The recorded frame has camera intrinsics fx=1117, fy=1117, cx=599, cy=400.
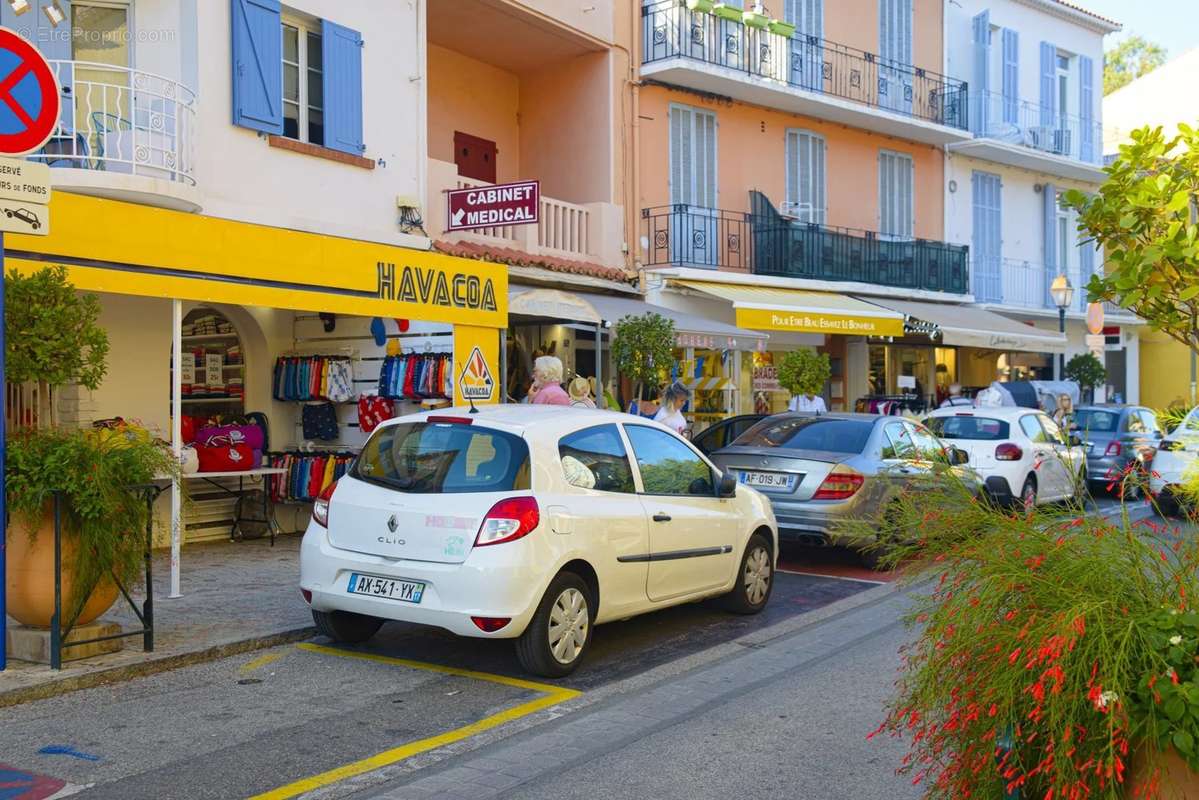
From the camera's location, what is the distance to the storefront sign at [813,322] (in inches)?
687

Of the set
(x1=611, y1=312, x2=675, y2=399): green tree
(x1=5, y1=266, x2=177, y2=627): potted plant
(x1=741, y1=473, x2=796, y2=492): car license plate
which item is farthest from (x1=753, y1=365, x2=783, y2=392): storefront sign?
(x1=5, y1=266, x2=177, y2=627): potted plant

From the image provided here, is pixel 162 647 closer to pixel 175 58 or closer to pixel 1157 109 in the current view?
pixel 175 58

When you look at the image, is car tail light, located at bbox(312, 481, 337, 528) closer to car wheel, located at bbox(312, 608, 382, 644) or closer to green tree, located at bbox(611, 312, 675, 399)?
car wheel, located at bbox(312, 608, 382, 644)

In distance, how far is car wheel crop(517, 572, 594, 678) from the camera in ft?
22.1

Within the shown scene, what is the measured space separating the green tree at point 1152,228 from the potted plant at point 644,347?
9616mm

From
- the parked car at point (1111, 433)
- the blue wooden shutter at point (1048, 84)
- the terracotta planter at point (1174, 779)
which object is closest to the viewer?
the terracotta planter at point (1174, 779)

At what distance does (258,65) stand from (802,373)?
8.57 meters

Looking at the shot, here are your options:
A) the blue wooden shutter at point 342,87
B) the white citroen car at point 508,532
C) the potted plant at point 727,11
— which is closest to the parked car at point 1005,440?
the potted plant at point 727,11

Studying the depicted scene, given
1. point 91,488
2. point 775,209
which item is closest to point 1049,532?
point 91,488

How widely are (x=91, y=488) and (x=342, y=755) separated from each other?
7.49ft

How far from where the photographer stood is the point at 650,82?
18062 mm

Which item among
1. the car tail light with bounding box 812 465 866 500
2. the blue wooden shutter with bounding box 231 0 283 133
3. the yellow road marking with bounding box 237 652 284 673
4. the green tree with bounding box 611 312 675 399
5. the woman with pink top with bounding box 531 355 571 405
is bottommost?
the yellow road marking with bounding box 237 652 284 673

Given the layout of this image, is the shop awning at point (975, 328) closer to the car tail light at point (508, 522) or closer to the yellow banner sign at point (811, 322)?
the yellow banner sign at point (811, 322)

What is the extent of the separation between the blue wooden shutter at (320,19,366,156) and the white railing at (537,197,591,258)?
3671 millimetres
